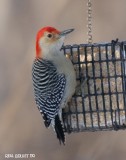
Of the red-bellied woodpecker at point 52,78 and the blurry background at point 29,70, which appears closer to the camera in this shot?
the red-bellied woodpecker at point 52,78

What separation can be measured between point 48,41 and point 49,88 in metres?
0.35

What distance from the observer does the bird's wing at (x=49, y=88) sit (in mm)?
5371

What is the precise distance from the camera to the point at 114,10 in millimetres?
8609

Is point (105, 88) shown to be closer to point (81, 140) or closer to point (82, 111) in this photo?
point (82, 111)

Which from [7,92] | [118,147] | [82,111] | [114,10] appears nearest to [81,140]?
[118,147]

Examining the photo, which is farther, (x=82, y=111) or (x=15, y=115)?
(x=15, y=115)

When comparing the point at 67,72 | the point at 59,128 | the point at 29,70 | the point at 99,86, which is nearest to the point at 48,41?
the point at 67,72

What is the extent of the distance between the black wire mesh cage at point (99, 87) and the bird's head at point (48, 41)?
0.11 m

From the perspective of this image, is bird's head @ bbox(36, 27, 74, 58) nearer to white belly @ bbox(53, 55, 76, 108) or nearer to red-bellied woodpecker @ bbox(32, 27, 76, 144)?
red-bellied woodpecker @ bbox(32, 27, 76, 144)

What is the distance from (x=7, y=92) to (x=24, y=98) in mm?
218

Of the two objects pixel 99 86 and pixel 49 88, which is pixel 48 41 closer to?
pixel 49 88

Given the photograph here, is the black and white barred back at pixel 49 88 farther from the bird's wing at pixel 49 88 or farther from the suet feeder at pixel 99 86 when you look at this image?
the suet feeder at pixel 99 86

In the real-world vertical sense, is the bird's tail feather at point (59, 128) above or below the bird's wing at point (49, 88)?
below

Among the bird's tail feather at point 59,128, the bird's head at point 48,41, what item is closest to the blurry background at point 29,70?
the bird's tail feather at point 59,128
